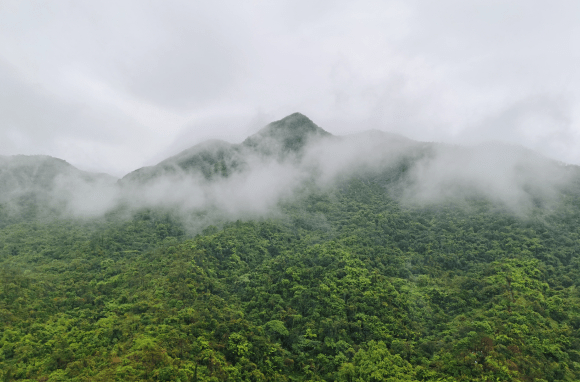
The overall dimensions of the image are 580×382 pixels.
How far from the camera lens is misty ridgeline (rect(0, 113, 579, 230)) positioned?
6825 cm

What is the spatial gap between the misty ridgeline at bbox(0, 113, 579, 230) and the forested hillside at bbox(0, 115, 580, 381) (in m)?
4.26

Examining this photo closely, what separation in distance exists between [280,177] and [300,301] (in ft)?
190

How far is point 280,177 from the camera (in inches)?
3661

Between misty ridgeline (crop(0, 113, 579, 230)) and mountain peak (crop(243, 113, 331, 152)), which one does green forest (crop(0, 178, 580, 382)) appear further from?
mountain peak (crop(243, 113, 331, 152))

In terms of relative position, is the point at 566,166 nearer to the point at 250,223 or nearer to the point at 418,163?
the point at 418,163

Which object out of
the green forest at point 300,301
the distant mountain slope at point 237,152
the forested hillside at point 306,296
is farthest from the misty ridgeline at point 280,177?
the green forest at point 300,301

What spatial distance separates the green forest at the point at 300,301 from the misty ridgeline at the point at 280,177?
Result: 9.88 metres

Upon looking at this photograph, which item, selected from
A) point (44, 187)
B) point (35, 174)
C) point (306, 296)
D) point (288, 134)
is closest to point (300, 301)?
point (306, 296)

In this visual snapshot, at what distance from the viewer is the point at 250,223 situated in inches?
2347

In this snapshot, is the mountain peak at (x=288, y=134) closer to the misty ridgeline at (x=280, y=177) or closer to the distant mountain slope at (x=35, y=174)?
the misty ridgeline at (x=280, y=177)

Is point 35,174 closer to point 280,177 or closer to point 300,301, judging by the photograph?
point 280,177

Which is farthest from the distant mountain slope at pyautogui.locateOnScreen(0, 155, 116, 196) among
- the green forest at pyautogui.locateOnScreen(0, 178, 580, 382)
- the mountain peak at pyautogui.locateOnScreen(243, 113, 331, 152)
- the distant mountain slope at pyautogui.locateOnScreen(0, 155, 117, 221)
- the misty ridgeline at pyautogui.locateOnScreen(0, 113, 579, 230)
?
the mountain peak at pyautogui.locateOnScreen(243, 113, 331, 152)

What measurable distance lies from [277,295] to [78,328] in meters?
22.3

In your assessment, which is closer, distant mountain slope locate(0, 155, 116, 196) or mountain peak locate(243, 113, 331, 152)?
distant mountain slope locate(0, 155, 116, 196)
